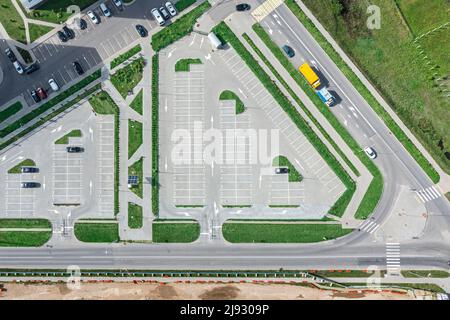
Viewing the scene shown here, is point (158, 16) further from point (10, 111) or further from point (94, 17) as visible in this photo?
point (10, 111)

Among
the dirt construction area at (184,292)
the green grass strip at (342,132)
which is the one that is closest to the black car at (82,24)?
the green grass strip at (342,132)

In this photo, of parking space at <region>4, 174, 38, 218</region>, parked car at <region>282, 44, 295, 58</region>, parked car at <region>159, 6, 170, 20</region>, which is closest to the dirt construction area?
parking space at <region>4, 174, 38, 218</region>

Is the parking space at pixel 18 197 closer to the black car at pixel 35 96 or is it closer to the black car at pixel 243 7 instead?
the black car at pixel 35 96

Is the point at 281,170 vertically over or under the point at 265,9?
under

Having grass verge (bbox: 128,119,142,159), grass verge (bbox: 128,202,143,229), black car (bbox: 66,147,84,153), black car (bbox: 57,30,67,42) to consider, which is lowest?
grass verge (bbox: 128,202,143,229)

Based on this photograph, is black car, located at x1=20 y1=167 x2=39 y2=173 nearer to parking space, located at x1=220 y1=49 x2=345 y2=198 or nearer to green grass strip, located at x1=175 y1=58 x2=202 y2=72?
green grass strip, located at x1=175 y1=58 x2=202 y2=72

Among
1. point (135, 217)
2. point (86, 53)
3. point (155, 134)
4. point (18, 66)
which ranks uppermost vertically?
point (86, 53)

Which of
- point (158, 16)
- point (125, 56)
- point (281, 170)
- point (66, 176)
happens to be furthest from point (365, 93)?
point (66, 176)
